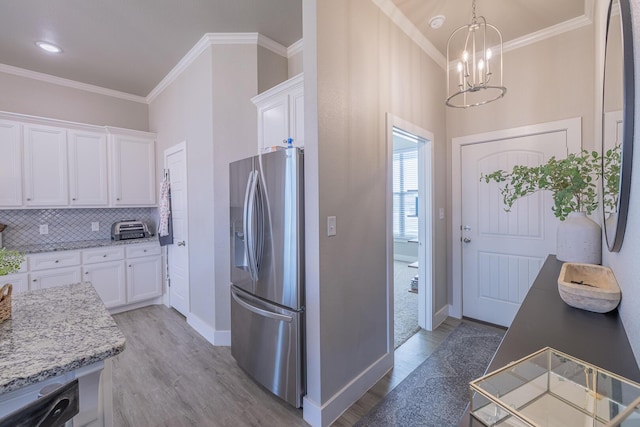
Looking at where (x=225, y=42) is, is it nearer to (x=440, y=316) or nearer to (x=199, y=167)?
(x=199, y=167)

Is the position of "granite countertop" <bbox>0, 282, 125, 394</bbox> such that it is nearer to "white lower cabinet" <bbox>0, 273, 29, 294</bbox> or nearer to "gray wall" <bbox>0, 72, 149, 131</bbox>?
"white lower cabinet" <bbox>0, 273, 29, 294</bbox>

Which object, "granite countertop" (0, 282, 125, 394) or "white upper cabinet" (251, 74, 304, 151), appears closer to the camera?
"granite countertop" (0, 282, 125, 394)

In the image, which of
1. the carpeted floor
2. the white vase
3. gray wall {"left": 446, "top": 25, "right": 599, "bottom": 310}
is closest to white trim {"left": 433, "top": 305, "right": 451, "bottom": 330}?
the carpeted floor

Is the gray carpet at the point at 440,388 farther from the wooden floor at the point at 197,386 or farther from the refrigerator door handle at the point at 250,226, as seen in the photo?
the refrigerator door handle at the point at 250,226

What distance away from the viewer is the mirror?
2.68 feet

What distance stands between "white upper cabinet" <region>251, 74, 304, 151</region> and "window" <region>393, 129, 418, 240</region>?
4.38 m

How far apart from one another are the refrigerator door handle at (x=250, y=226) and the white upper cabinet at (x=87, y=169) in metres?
2.85

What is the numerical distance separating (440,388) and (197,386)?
1870 mm

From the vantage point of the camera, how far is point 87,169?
11.6 ft

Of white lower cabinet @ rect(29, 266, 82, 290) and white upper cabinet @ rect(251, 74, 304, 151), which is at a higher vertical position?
white upper cabinet @ rect(251, 74, 304, 151)

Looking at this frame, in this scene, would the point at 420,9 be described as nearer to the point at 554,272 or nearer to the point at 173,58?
the point at 554,272

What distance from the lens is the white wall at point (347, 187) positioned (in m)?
1.72

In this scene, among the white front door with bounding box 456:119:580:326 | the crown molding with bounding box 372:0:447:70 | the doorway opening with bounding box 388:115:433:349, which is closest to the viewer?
the crown molding with bounding box 372:0:447:70

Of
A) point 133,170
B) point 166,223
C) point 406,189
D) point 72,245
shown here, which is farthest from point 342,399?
point 406,189
